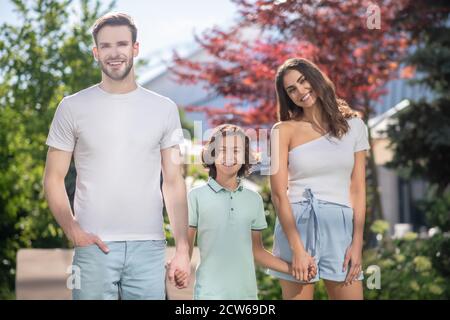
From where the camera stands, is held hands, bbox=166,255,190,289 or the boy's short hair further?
the boy's short hair

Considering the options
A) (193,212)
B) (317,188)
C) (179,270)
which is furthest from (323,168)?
(179,270)

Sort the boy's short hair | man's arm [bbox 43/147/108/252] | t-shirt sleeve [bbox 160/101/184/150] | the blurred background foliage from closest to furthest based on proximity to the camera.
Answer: man's arm [bbox 43/147/108/252]
t-shirt sleeve [bbox 160/101/184/150]
the boy's short hair
the blurred background foliage

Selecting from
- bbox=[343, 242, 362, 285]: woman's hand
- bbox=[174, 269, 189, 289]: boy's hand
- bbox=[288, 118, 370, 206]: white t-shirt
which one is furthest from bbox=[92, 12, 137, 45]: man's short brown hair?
bbox=[343, 242, 362, 285]: woman's hand

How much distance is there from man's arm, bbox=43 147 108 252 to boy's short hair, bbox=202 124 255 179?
2.10 ft

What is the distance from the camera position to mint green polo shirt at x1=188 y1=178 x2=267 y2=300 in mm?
3625

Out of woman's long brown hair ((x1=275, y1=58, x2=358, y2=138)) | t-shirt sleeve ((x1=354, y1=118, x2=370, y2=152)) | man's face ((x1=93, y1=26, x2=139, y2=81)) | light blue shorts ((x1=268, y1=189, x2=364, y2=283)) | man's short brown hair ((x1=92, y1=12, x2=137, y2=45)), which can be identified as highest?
man's short brown hair ((x1=92, y1=12, x2=137, y2=45))

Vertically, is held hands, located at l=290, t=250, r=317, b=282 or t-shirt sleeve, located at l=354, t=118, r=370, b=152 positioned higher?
t-shirt sleeve, located at l=354, t=118, r=370, b=152

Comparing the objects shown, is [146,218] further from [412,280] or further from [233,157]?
[412,280]

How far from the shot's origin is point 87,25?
26.2ft

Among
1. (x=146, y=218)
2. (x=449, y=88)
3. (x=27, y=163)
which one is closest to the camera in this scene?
(x=146, y=218)

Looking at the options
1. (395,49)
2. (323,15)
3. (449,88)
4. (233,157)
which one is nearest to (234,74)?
(323,15)

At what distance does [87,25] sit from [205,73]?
1.27 metres

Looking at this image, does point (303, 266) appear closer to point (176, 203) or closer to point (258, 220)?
point (258, 220)

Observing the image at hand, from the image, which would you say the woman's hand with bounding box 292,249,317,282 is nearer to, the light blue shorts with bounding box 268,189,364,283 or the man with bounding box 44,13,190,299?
the light blue shorts with bounding box 268,189,364,283
